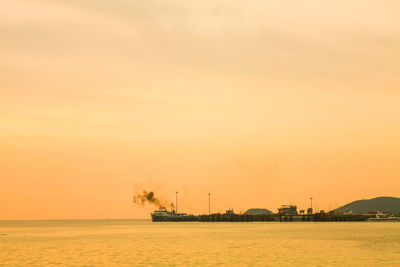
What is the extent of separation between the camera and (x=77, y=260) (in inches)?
2251

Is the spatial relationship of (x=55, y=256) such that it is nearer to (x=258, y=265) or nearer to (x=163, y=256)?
(x=163, y=256)

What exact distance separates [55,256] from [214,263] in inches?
841

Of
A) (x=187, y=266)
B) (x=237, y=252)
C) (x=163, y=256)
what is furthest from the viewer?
(x=237, y=252)

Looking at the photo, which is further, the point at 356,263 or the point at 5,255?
the point at 5,255

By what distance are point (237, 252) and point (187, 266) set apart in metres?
16.4

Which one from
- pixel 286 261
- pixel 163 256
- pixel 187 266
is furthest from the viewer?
pixel 163 256

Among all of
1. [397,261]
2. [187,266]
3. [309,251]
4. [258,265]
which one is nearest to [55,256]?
[187,266]

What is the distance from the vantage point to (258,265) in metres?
50.5

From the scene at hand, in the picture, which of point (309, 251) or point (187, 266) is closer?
point (187, 266)

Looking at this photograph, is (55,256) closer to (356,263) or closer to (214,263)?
(214,263)

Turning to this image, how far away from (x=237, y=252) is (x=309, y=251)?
30.3 feet

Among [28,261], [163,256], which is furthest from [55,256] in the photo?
[163,256]

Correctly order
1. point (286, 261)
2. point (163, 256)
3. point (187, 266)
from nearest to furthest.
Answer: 1. point (187, 266)
2. point (286, 261)
3. point (163, 256)

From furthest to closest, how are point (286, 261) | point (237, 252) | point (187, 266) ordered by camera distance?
1. point (237, 252)
2. point (286, 261)
3. point (187, 266)
